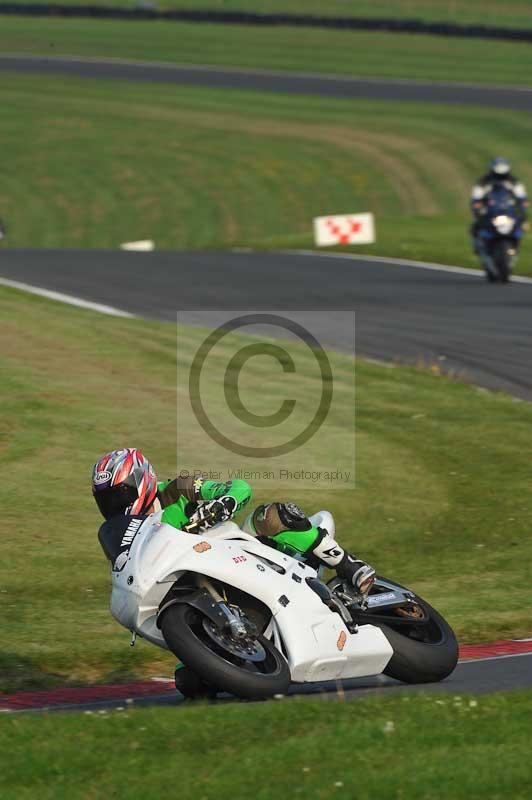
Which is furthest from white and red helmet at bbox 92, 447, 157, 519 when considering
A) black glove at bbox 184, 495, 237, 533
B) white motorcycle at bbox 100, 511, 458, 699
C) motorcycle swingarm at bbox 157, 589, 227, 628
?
motorcycle swingarm at bbox 157, 589, 227, 628

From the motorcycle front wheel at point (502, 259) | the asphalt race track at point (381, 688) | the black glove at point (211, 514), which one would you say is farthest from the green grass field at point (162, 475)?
the motorcycle front wheel at point (502, 259)

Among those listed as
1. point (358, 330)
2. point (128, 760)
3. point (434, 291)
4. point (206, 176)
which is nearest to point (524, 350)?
point (358, 330)

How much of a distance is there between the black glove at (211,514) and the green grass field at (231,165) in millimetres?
23195

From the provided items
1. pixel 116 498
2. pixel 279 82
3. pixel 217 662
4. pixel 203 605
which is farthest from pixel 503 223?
pixel 279 82

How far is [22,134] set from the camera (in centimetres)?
5078

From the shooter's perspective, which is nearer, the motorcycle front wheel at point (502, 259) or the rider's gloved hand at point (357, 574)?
the rider's gloved hand at point (357, 574)

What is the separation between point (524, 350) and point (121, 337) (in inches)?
238

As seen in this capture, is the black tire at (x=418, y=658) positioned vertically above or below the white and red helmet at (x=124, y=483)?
below

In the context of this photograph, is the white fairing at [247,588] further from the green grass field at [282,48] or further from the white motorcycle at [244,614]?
the green grass field at [282,48]

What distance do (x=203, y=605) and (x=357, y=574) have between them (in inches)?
52.2

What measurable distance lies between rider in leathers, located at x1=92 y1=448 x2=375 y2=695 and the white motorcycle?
5.3 inches

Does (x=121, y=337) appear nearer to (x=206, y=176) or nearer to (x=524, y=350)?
(x=524, y=350)

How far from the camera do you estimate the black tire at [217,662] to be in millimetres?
7332

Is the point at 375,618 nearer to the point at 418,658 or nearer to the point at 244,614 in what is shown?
the point at 418,658
